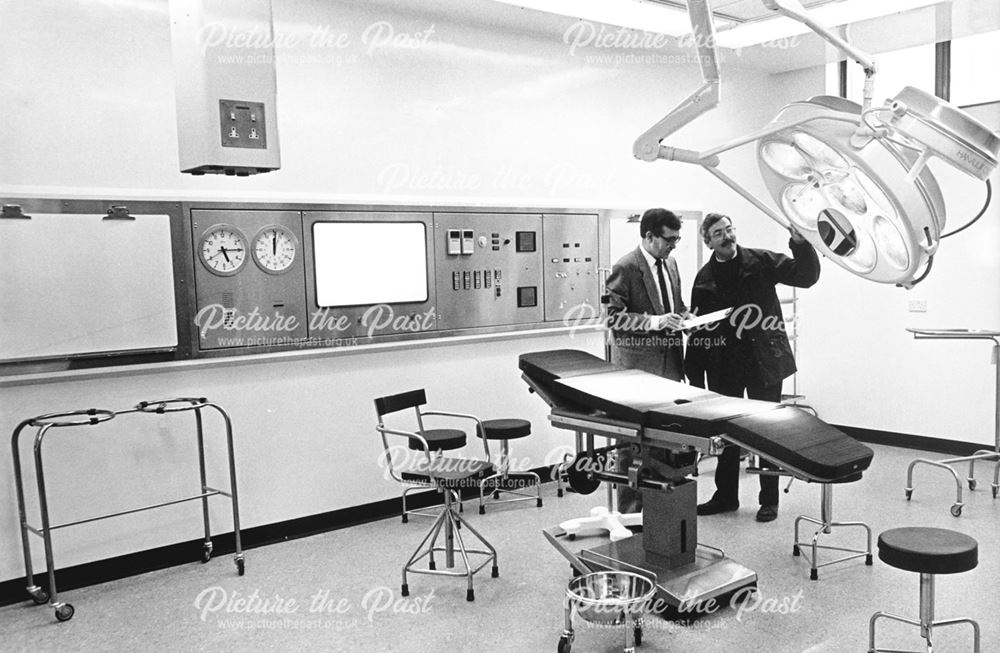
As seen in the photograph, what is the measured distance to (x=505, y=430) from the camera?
4867 millimetres

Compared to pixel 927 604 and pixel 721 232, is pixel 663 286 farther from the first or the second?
pixel 927 604

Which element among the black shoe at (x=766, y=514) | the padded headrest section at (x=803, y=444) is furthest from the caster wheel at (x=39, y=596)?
the black shoe at (x=766, y=514)

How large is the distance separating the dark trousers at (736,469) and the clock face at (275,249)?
2506 millimetres

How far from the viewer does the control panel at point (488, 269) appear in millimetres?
5141

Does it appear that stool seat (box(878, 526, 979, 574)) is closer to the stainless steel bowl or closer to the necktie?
the stainless steel bowl

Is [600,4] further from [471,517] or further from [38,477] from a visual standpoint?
[38,477]

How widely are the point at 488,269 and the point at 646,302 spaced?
1.33 metres

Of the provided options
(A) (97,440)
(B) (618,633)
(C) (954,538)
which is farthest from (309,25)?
(C) (954,538)

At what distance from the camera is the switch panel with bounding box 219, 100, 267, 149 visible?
2.67 meters

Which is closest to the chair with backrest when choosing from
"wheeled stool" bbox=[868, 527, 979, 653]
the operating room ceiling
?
"wheeled stool" bbox=[868, 527, 979, 653]

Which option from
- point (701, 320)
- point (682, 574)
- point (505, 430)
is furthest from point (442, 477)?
point (701, 320)

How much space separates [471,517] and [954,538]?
9.12 feet

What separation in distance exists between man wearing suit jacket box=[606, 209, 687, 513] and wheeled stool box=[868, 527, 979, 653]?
1.62 metres

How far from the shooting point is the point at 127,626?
3.55m
